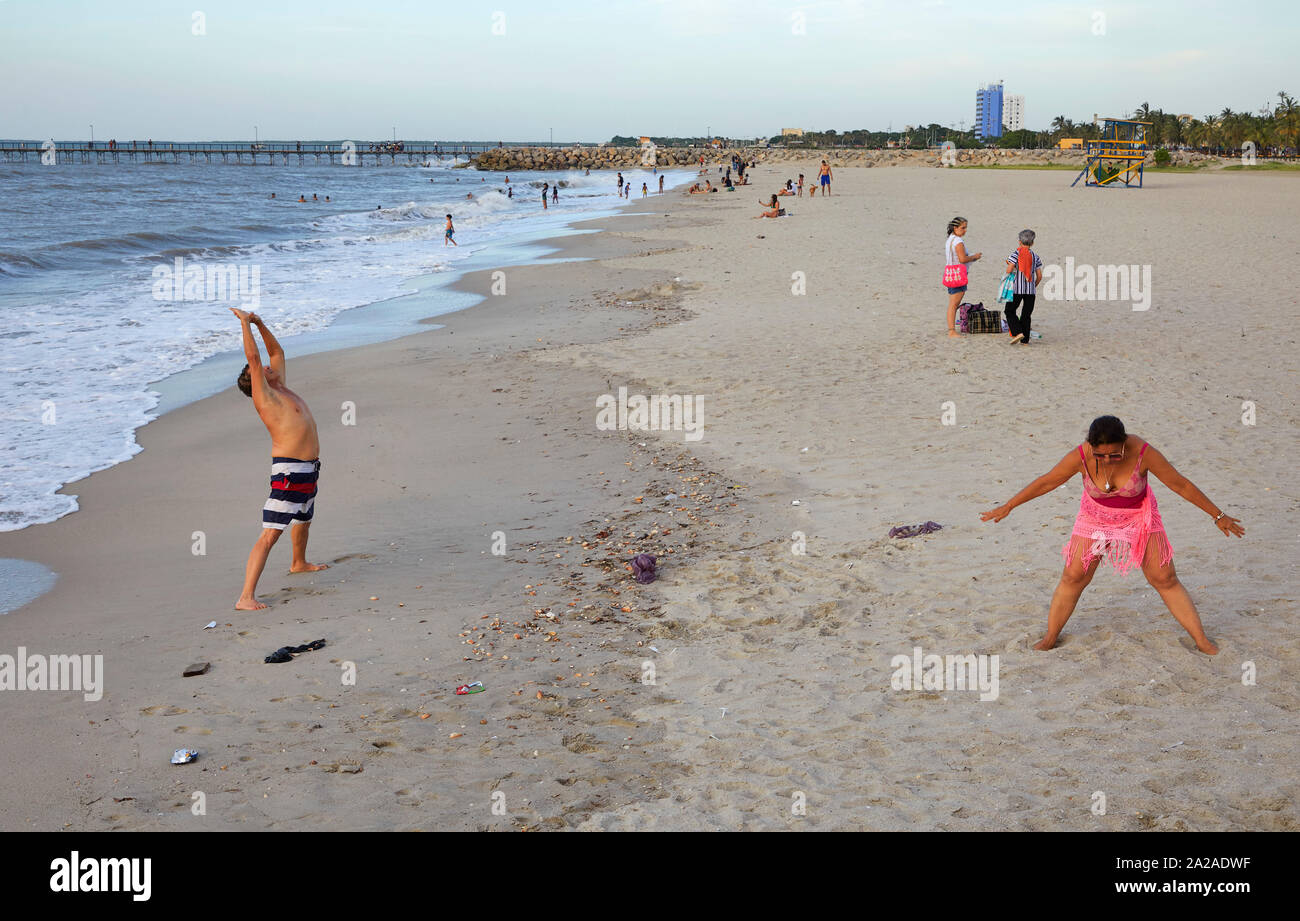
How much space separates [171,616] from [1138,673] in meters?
5.82

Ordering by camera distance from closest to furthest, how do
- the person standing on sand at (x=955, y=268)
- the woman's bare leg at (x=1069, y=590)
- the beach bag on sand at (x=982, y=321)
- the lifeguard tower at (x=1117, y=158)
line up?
the woman's bare leg at (x=1069, y=590) → the person standing on sand at (x=955, y=268) → the beach bag on sand at (x=982, y=321) → the lifeguard tower at (x=1117, y=158)

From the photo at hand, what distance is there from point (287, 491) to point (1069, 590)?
4.92 meters

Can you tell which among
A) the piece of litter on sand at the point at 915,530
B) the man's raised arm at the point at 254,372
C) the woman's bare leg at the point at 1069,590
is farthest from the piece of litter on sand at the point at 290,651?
the woman's bare leg at the point at 1069,590

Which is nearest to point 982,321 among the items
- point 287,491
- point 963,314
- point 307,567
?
point 963,314

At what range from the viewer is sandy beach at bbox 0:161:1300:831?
4230mm

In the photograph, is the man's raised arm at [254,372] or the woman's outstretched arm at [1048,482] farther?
the man's raised arm at [254,372]

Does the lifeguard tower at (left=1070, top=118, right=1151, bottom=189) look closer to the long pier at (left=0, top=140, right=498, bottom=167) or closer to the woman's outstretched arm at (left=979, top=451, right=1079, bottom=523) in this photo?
the woman's outstretched arm at (left=979, top=451, right=1079, bottom=523)

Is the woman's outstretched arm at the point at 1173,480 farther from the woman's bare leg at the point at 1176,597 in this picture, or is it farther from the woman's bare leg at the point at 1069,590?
the woman's bare leg at the point at 1069,590

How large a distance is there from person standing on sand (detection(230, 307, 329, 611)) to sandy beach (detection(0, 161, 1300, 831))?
1.27 ft

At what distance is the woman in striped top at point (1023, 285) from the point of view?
39.4 feet

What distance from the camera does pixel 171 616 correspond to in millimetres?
6281

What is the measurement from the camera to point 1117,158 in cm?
4406

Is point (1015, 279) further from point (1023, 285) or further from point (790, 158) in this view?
point (790, 158)

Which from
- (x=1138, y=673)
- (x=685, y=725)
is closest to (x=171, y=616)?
(x=685, y=725)
